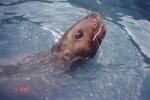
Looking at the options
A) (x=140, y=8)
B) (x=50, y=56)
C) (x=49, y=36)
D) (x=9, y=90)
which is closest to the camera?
(x=9, y=90)

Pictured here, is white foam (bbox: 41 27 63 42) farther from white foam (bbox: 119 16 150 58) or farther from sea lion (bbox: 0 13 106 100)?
white foam (bbox: 119 16 150 58)

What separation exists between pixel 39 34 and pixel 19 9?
1.62m

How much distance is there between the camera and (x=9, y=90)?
6238 millimetres

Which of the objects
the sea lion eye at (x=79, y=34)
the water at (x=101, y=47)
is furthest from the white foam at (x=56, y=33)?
the sea lion eye at (x=79, y=34)

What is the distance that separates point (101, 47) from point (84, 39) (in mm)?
1934

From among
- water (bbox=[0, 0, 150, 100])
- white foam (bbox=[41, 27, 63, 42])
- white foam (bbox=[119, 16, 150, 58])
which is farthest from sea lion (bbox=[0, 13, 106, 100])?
white foam (bbox=[119, 16, 150, 58])

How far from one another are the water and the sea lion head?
0.55 m

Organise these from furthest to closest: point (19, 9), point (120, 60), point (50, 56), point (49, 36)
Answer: point (19, 9) → point (49, 36) → point (120, 60) → point (50, 56)

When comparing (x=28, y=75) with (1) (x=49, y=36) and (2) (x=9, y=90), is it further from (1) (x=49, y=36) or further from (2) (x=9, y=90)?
(1) (x=49, y=36)

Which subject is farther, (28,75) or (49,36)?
(49,36)

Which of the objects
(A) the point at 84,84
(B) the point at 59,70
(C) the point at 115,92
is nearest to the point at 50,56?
(B) the point at 59,70

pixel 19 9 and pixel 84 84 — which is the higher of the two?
pixel 19 9

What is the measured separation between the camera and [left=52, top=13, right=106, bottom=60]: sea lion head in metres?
6.00

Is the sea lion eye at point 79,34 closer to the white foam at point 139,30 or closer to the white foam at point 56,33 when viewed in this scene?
the white foam at point 56,33
